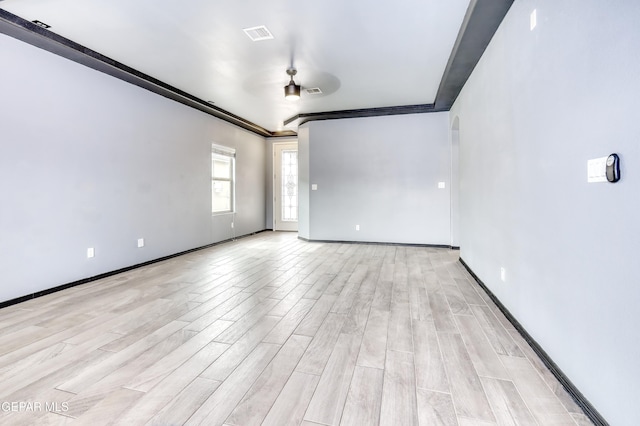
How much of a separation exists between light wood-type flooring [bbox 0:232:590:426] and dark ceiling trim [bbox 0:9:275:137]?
2549 millimetres

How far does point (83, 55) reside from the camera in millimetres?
3396

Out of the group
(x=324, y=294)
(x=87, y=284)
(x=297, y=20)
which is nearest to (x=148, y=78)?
(x=297, y=20)

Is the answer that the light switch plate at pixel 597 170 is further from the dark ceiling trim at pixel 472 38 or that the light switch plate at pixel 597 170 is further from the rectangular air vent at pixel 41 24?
the rectangular air vent at pixel 41 24

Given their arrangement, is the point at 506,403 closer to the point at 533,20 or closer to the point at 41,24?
the point at 533,20

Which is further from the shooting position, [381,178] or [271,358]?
[381,178]

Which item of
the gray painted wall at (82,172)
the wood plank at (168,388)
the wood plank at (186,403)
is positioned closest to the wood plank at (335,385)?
the wood plank at (186,403)

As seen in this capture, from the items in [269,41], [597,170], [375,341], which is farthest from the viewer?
[269,41]

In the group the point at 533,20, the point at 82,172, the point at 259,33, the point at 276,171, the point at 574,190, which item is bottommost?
the point at 574,190

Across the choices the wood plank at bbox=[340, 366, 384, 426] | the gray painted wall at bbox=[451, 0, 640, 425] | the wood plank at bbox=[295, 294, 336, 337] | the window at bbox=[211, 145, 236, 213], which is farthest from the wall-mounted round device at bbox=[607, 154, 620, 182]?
the window at bbox=[211, 145, 236, 213]

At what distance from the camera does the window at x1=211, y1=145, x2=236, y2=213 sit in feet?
20.5

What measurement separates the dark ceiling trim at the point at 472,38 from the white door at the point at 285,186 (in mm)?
4587

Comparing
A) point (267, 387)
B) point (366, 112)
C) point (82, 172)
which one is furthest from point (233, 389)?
point (366, 112)

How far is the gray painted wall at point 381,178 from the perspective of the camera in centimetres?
589

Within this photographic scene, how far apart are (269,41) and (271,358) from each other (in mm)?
3046
